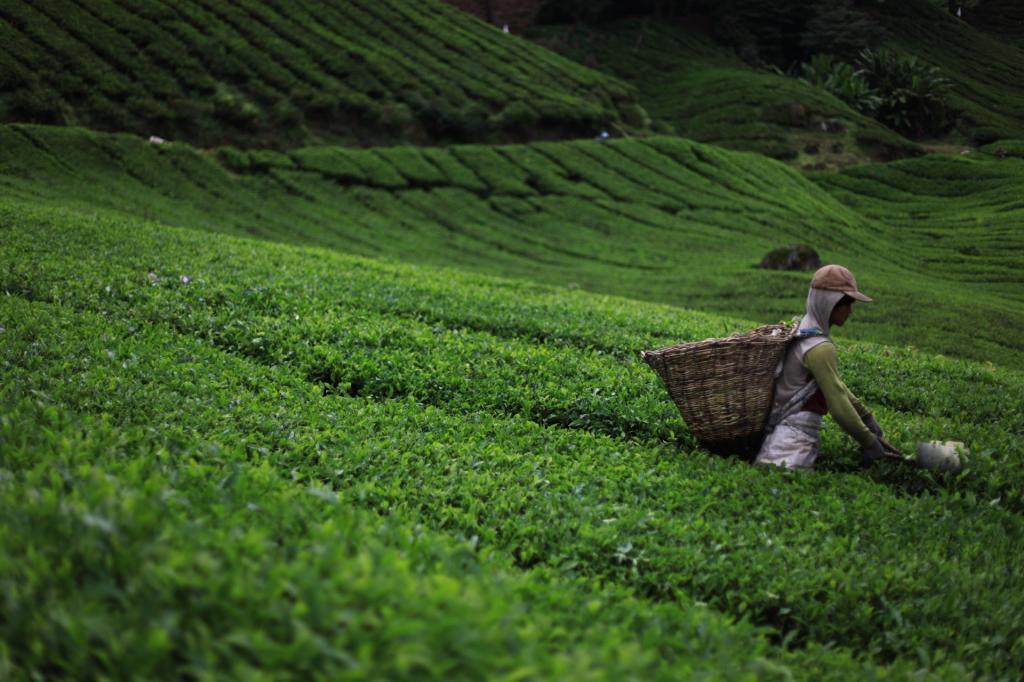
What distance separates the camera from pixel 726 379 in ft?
17.2

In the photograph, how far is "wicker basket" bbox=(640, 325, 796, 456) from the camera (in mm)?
5156

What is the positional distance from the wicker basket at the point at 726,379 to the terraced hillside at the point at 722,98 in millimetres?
28469

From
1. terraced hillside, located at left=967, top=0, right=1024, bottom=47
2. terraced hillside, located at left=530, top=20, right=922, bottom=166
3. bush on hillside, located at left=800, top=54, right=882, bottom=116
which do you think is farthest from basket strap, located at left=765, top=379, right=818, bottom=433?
bush on hillside, located at left=800, top=54, right=882, bottom=116

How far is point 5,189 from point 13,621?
51.7 feet

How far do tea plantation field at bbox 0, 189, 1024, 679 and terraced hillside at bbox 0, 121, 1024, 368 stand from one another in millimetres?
7781

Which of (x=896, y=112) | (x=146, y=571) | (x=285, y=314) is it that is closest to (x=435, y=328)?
(x=285, y=314)

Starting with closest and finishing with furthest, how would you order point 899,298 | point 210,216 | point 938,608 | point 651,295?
1. point 938,608
2. point 899,298
3. point 651,295
4. point 210,216

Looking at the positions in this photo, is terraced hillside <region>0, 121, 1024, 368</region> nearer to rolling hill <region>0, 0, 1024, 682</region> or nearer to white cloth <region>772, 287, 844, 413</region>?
rolling hill <region>0, 0, 1024, 682</region>

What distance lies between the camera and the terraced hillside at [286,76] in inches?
851

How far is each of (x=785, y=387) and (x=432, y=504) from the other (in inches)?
110

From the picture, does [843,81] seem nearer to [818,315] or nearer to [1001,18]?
[1001,18]

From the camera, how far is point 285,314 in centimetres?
778

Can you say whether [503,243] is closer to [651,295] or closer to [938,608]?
[651,295]

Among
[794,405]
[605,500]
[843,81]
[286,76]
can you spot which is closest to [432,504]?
[605,500]
